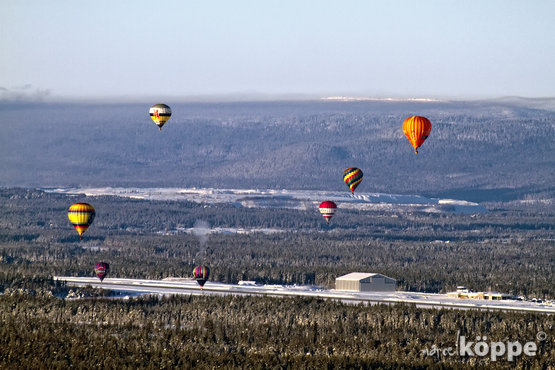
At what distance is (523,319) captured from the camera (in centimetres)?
19850

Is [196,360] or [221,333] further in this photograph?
[221,333]

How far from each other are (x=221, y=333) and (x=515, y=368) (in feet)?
142

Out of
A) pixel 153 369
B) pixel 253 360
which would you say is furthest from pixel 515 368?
pixel 153 369

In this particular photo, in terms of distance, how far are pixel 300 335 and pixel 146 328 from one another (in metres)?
20.9

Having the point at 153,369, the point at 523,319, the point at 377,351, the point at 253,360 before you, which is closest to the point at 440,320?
the point at 523,319

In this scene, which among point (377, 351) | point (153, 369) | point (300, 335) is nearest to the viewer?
point (153, 369)

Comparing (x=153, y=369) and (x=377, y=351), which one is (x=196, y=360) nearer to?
(x=153, y=369)

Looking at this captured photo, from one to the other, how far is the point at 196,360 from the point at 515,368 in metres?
37.4

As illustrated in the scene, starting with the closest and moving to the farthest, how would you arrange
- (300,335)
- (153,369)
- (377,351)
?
(153,369) < (377,351) < (300,335)

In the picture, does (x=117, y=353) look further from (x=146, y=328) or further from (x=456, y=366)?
(x=456, y=366)

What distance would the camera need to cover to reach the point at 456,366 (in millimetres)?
166500

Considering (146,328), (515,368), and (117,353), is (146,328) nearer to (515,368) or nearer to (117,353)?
(117,353)

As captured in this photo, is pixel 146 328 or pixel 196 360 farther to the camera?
pixel 146 328

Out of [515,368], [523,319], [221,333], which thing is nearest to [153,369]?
[221,333]
